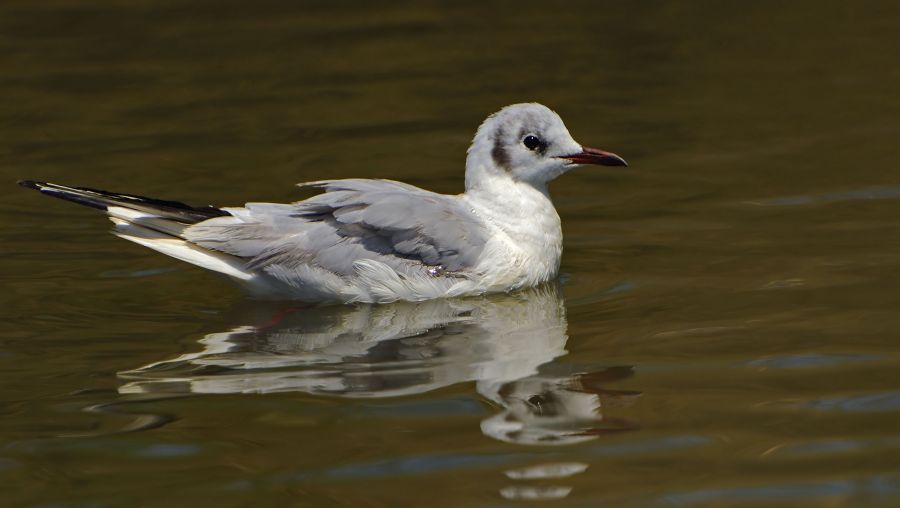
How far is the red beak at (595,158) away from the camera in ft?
26.9

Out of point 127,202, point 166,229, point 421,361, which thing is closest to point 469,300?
point 421,361

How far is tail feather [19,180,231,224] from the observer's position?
7.80 m

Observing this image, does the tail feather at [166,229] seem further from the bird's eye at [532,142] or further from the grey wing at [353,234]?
the bird's eye at [532,142]

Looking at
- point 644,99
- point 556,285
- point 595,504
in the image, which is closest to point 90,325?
point 556,285

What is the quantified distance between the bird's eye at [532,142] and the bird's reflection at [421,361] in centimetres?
84

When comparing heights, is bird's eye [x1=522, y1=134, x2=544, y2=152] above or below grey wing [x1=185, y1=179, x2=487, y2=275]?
above

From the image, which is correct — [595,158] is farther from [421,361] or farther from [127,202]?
[127,202]

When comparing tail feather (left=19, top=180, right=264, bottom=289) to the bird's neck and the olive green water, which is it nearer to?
the olive green water

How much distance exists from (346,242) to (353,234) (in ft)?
0.19

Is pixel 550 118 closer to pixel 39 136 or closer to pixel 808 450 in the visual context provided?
pixel 808 450

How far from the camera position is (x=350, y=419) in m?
6.12

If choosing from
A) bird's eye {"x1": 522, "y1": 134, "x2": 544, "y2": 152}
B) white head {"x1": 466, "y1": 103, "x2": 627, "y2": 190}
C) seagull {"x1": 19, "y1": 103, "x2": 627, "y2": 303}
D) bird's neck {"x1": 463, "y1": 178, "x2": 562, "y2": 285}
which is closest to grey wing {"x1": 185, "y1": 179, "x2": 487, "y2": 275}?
seagull {"x1": 19, "y1": 103, "x2": 627, "y2": 303}

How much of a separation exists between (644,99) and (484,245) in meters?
4.14

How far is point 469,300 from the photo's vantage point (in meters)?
8.09
